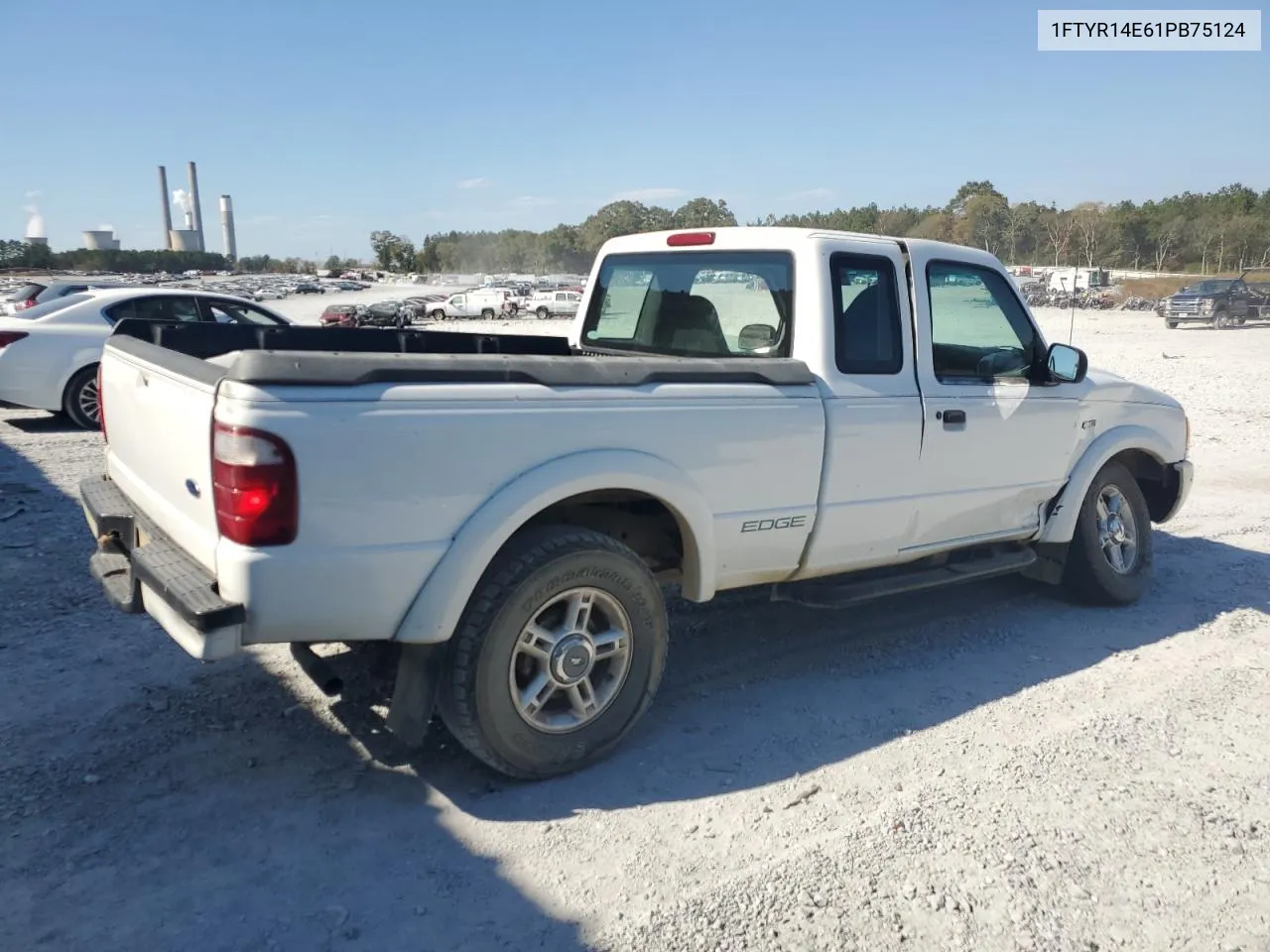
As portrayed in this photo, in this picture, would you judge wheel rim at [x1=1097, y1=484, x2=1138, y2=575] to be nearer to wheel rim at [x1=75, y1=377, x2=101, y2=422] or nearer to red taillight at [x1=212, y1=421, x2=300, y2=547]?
red taillight at [x1=212, y1=421, x2=300, y2=547]

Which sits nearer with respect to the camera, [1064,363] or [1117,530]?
[1064,363]

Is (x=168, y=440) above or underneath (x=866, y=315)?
underneath

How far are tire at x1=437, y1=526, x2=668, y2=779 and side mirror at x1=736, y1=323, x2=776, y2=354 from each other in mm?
1326

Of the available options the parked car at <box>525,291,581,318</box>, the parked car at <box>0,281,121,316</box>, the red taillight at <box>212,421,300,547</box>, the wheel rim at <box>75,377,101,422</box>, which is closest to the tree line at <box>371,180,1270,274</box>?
the parked car at <box>525,291,581,318</box>

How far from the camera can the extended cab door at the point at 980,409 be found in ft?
15.2

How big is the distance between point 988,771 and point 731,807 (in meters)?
1.06

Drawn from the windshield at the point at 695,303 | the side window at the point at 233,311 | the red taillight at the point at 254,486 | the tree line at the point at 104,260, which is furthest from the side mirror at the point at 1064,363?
the tree line at the point at 104,260

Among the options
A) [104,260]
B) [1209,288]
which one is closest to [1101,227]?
[1209,288]

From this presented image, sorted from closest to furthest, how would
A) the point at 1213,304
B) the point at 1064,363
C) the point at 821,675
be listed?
the point at 821,675
the point at 1064,363
the point at 1213,304

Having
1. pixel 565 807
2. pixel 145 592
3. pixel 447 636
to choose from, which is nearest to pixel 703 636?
pixel 565 807

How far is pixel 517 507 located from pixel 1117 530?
411 cm

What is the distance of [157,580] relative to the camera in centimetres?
316

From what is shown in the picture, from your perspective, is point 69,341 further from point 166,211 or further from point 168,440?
point 166,211

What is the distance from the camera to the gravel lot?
9.29 ft
